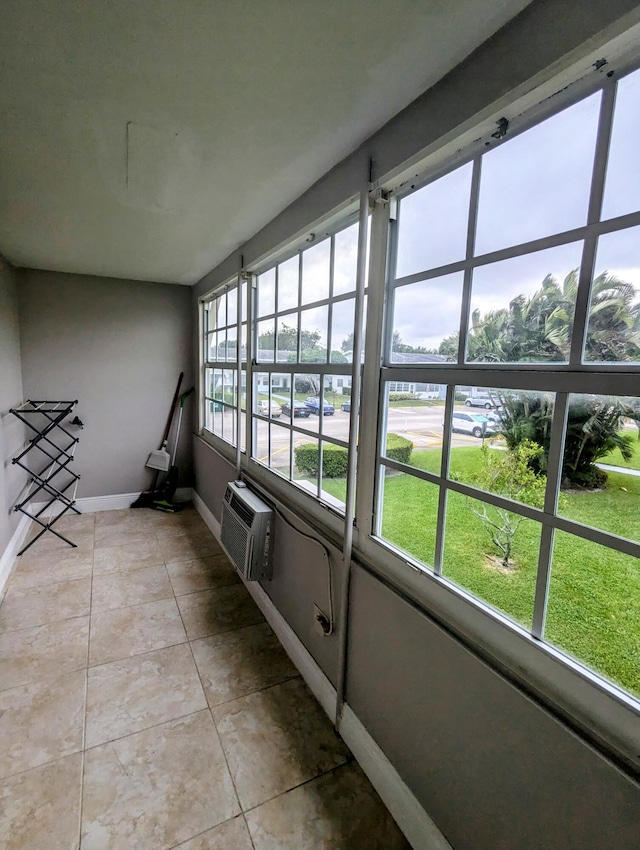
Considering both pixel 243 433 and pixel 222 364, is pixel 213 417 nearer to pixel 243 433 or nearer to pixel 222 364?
pixel 222 364

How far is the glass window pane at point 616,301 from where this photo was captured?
75 cm

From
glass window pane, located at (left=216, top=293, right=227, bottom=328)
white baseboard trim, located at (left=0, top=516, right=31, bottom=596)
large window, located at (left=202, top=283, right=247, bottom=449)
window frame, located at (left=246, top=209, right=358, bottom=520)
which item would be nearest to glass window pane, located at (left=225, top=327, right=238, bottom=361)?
large window, located at (left=202, top=283, right=247, bottom=449)

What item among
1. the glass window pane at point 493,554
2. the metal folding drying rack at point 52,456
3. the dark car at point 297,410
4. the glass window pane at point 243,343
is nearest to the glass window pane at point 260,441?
the dark car at point 297,410

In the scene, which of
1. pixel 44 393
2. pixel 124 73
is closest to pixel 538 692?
pixel 124 73

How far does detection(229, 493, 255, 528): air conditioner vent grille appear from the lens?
2148mm

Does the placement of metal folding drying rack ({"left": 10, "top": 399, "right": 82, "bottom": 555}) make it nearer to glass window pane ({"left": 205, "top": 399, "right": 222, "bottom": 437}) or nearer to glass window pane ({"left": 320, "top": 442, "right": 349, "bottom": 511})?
glass window pane ({"left": 205, "top": 399, "right": 222, "bottom": 437})

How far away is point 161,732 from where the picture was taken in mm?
1592

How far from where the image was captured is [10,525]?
2873mm

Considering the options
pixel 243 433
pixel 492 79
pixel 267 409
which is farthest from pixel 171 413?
pixel 492 79

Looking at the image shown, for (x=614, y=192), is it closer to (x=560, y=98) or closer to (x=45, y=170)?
(x=560, y=98)

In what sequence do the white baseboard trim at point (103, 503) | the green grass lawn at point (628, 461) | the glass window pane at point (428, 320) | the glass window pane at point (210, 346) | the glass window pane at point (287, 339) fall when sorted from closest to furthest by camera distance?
1. the green grass lawn at point (628, 461)
2. the glass window pane at point (428, 320)
3. the glass window pane at point (287, 339)
4. the glass window pane at point (210, 346)
5. the white baseboard trim at point (103, 503)

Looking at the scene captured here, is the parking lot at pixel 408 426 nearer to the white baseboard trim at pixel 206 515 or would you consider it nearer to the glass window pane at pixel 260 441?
the glass window pane at pixel 260 441

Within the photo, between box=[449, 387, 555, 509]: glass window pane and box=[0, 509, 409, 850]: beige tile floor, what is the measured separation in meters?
1.21

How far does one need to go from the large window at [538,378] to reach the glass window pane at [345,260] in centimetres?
36
